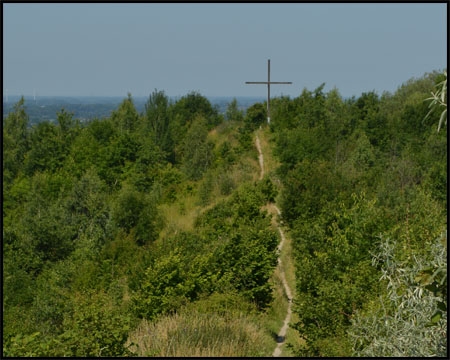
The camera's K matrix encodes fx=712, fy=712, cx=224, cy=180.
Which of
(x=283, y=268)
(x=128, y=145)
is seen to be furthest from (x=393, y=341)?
(x=128, y=145)

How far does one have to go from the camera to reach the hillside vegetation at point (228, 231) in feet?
29.8

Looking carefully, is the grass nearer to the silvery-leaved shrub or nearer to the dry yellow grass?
the dry yellow grass

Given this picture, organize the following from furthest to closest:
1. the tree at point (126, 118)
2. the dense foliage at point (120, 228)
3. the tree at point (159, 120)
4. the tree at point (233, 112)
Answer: the tree at point (233, 112), the tree at point (126, 118), the tree at point (159, 120), the dense foliage at point (120, 228)

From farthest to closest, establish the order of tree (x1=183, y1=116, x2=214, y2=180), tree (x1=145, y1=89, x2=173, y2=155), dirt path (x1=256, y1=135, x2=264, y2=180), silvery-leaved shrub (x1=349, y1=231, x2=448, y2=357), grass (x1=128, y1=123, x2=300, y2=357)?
tree (x1=145, y1=89, x2=173, y2=155), tree (x1=183, y1=116, x2=214, y2=180), dirt path (x1=256, y1=135, x2=264, y2=180), grass (x1=128, y1=123, x2=300, y2=357), silvery-leaved shrub (x1=349, y1=231, x2=448, y2=357)

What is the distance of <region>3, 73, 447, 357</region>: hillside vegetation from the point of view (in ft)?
29.8

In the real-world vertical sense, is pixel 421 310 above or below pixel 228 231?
above

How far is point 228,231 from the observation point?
2625 cm

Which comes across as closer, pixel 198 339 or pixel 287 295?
pixel 198 339

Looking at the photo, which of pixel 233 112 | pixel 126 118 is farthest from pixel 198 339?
pixel 233 112

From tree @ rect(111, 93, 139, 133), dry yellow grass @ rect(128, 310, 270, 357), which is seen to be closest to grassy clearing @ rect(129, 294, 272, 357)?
dry yellow grass @ rect(128, 310, 270, 357)

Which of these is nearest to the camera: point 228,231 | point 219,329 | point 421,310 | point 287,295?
point 421,310

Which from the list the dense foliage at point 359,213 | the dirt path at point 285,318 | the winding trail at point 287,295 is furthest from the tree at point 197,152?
the dirt path at point 285,318

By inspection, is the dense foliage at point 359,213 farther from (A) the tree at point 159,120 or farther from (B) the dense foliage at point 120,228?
(A) the tree at point 159,120

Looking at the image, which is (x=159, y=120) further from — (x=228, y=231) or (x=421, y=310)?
(x=421, y=310)
